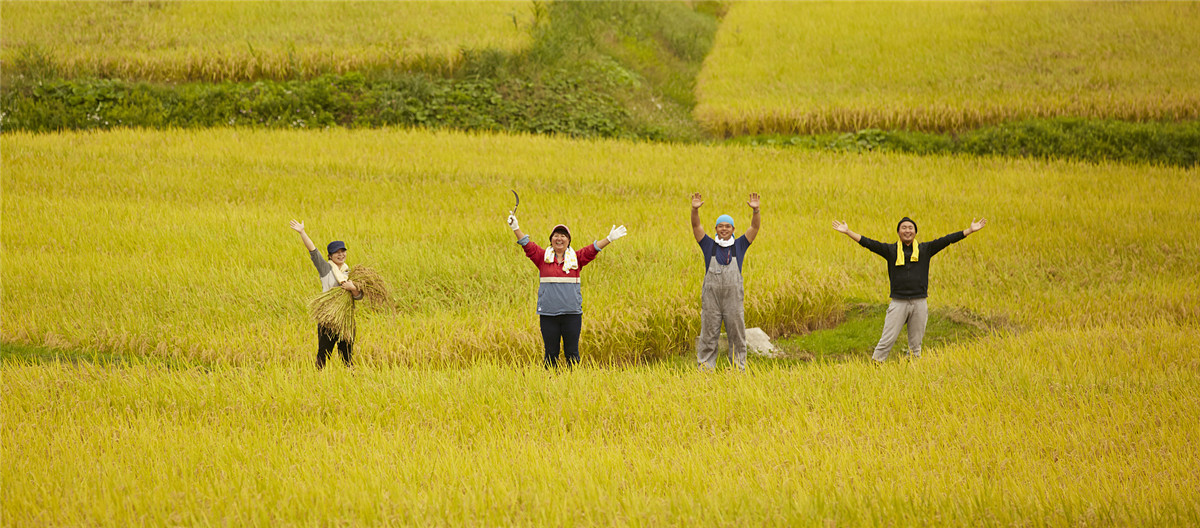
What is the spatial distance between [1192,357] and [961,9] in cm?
2562

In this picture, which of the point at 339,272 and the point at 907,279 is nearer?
the point at 339,272

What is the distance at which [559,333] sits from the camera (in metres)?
7.54

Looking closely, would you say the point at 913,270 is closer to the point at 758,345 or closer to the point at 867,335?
the point at 867,335

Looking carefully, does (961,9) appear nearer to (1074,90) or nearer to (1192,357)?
(1074,90)

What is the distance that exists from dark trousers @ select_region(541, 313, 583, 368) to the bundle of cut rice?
1537 millimetres

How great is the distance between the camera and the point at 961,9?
96.4 feet

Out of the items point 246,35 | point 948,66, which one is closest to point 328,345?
point 246,35

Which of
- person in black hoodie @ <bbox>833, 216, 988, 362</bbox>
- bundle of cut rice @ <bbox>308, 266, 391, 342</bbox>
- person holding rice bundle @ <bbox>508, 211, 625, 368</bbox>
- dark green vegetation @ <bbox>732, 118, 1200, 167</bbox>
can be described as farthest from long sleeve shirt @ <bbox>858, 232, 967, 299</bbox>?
dark green vegetation @ <bbox>732, 118, 1200, 167</bbox>

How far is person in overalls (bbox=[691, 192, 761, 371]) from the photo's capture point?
787 centimetres

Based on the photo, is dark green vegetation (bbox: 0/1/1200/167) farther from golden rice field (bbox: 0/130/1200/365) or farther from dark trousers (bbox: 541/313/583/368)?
dark trousers (bbox: 541/313/583/368)

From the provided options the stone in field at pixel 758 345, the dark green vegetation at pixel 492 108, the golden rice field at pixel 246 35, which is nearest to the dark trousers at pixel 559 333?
the stone in field at pixel 758 345

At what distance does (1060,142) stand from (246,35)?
22672mm

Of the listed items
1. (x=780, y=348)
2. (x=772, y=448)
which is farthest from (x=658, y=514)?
(x=780, y=348)

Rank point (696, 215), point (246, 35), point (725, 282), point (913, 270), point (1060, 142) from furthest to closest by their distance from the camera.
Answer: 1. point (246, 35)
2. point (1060, 142)
3. point (913, 270)
4. point (725, 282)
5. point (696, 215)
